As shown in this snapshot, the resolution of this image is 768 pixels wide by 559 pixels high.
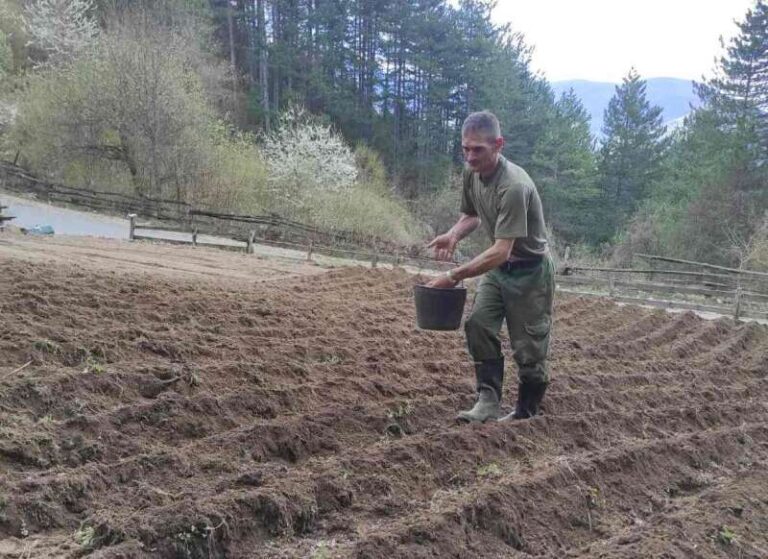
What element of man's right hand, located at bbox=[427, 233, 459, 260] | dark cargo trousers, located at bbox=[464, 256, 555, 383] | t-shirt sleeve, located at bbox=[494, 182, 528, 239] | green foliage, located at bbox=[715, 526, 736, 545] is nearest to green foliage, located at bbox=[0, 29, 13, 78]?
man's right hand, located at bbox=[427, 233, 459, 260]

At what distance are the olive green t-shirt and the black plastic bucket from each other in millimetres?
428

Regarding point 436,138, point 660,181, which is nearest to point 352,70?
point 436,138

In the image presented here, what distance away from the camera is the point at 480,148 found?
3854 mm

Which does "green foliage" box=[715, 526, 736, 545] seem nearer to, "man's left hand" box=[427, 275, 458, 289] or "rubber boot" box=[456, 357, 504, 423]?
"rubber boot" box=[456, 357, 504, 423]

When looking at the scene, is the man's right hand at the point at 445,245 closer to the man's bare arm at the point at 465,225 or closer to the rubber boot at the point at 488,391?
the man's bare arm at the point at 465,225

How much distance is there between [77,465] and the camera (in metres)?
3.27

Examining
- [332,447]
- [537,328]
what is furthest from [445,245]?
[332,447]

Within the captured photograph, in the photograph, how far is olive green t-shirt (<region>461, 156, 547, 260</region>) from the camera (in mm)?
3809

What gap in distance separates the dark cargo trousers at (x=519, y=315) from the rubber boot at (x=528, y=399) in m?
0.05

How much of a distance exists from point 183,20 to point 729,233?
26209mm

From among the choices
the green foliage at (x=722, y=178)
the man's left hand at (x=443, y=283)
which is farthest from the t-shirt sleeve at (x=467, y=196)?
the green foliage at (x=722, y=178)

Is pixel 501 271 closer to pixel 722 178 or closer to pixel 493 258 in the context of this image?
pixel 493 258

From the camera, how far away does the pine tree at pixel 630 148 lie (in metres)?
37.8

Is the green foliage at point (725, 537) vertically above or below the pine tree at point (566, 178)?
below
